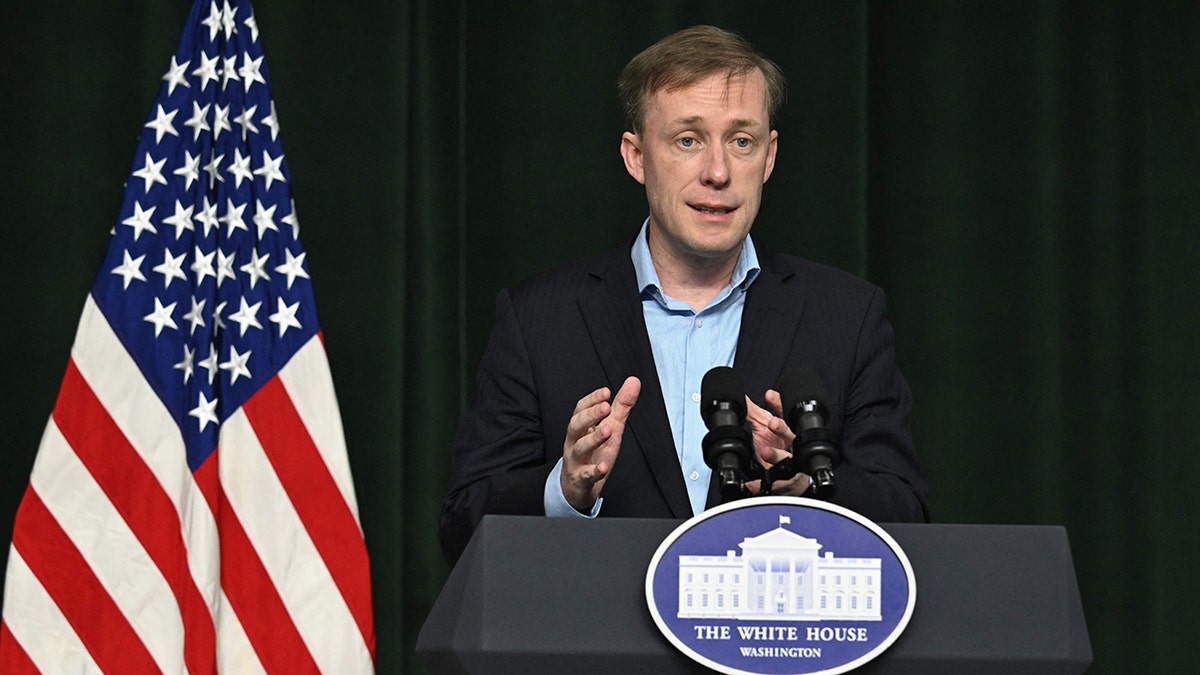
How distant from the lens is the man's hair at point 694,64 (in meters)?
2.34

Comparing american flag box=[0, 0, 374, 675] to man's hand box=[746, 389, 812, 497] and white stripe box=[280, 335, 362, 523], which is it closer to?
white stripe box=[280, 335, 362, 523]

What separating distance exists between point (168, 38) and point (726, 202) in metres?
1.97

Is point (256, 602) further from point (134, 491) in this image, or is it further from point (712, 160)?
point (712, 160)

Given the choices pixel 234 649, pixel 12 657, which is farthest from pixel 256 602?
pixel 12 657

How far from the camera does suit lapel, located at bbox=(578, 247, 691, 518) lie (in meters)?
2.17

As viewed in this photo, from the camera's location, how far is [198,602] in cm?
321

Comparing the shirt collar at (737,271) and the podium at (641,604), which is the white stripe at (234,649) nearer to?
the shirt collar at (737,271)

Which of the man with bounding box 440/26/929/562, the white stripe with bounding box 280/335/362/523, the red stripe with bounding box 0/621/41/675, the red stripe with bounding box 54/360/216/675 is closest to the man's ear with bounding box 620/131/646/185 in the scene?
the man with bounding box 440/26/929/562

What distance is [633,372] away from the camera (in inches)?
90.0

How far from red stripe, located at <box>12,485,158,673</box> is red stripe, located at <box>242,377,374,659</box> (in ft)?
1.45

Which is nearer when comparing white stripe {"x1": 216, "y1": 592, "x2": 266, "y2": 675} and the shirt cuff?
the shirt cuff

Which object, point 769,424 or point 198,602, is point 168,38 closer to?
point 198,602

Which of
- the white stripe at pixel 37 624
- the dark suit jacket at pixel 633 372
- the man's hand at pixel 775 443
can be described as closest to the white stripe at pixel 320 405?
the white stripe at pixel 37 624

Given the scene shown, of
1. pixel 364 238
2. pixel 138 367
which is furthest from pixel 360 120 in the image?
pixel 138 367
